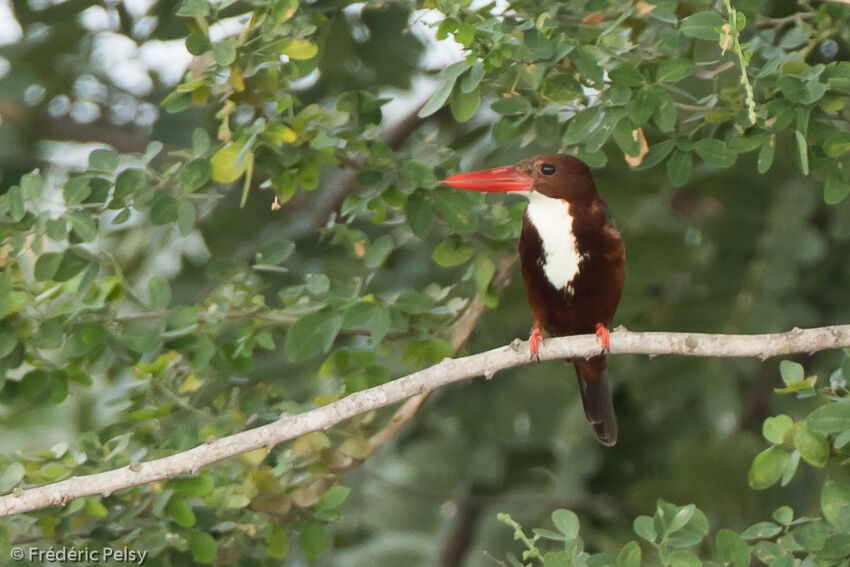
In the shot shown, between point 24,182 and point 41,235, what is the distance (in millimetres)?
113

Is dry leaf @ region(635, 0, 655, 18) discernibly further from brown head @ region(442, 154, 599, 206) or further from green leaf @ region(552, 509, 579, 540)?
green leaf @ region(552, 509, 579, 540)

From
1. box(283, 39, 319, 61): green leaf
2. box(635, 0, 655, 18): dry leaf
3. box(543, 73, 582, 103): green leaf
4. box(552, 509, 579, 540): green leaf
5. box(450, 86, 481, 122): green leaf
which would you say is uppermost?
box(283, 39, 319, 61): green leaf

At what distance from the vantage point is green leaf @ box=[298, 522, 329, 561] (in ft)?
8.98

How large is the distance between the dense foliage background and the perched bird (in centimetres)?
8

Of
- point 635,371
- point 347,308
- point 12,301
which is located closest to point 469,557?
point 635,371

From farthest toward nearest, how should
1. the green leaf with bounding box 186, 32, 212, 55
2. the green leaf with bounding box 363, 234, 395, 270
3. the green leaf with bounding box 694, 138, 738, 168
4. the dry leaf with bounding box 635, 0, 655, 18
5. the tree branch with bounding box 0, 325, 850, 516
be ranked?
the dry leaf with bounding box 635, 0, 655, 18, the green leaf with bounding box 363, 234, 395, 270, the green leaf with bounding box 694, 138, 738, 168, the green leaf with bounding box 186, 32, 212, 55, the tree branch with bounding box 0, 325, 850, 516

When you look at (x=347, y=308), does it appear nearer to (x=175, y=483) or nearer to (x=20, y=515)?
(x=175, y=483)

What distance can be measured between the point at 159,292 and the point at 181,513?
502 mm

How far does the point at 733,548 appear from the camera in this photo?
2.17 metres

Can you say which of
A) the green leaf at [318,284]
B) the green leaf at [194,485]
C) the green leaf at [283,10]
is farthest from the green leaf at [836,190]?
the green leaf at [194,485]

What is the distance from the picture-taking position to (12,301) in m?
2.54

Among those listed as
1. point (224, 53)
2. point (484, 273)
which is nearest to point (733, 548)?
point (484, 273)

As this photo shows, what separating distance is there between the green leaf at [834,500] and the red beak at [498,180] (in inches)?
40.2

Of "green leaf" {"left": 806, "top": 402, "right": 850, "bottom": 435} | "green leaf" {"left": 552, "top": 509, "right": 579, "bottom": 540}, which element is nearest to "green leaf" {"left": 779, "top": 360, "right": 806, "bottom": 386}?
"green leaf" {"left": 806, "top": 402, "right": 850, "bottom": 435}
